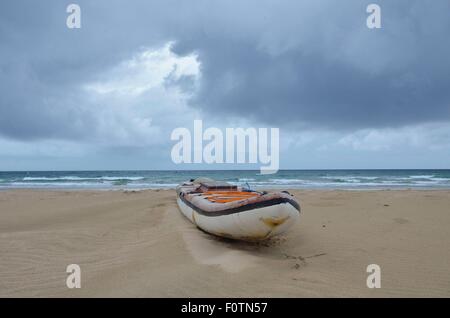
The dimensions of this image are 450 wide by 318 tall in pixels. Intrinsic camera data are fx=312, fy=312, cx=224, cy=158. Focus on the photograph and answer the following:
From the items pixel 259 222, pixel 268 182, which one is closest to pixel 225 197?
pixel 259 222

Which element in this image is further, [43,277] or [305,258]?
[305,258]

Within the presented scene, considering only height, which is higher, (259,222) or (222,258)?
(259,222)

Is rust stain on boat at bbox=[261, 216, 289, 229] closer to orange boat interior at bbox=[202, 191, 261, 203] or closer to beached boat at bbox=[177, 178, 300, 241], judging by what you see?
beached boat at bbox=[177, 178, 300, 241]

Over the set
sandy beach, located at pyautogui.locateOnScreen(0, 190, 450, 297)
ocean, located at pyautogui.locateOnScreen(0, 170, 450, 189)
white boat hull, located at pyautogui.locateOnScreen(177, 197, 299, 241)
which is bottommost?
ocean, located at pyautogui.locateOnScreen(0, 170, 450, 189)

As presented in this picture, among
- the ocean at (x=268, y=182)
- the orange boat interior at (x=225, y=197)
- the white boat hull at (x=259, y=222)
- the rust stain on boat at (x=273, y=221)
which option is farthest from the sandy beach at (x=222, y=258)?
the ocean at (x=268, y=182)

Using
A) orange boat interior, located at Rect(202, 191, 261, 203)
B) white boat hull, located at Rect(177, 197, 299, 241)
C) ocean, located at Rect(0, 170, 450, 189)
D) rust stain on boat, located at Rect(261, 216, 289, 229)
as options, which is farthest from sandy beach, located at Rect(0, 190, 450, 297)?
ocean, located at Rect(0, 170, 450, 189)

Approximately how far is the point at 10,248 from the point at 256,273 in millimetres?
3943

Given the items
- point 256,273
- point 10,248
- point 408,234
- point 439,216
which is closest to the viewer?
point 256,273

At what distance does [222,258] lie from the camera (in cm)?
404

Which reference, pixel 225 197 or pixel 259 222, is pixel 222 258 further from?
pixel 225 197

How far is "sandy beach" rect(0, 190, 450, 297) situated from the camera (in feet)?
10.8
